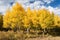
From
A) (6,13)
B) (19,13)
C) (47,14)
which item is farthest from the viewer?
(6,13)

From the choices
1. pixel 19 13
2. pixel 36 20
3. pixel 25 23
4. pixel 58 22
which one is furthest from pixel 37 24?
pixel 58 22

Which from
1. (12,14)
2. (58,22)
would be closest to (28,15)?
(12,14)

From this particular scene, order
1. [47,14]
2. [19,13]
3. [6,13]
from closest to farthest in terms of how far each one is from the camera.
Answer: [19,13]
[47,14]
[6,13]

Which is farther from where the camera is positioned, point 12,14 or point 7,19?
point 7,19

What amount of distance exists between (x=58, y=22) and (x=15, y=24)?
18.1 meters

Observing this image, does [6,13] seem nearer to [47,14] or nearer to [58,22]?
[47,14]

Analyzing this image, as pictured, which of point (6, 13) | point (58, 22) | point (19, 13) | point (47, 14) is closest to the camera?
point (19, 13)

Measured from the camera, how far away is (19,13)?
37.9 m

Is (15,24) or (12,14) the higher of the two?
(12,14)

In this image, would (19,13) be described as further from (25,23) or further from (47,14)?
(47,14)

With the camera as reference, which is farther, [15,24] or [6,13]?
[6,13]

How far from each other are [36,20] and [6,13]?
8545 millimetres

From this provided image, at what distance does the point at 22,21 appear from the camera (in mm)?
39625

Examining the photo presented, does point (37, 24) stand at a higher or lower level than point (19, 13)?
lower
